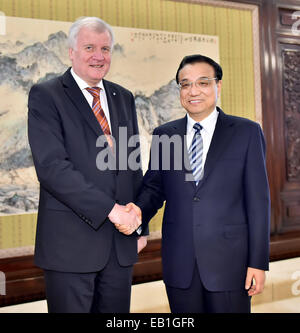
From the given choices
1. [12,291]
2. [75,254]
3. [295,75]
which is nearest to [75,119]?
[75,254]

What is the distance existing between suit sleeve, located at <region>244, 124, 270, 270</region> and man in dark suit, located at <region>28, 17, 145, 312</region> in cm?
47

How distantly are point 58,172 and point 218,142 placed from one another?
666mm

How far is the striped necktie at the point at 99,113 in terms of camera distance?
171 centimetres

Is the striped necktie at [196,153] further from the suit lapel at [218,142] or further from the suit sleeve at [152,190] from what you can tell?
the suit sleeve at [152,190]

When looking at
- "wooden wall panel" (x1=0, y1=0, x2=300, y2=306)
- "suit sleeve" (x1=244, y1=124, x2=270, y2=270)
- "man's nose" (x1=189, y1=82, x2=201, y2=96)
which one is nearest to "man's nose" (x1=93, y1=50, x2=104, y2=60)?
"man's nose" (x1=189, y1=82, x2=201, y2=96)

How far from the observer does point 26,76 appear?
3758 mm

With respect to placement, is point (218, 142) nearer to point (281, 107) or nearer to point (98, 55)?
point (98, 55)

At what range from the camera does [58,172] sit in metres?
1.56

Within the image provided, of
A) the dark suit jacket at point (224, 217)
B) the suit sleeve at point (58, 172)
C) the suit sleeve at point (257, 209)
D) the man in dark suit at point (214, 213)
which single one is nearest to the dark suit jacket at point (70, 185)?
the suit sleeve at point (58, 172)

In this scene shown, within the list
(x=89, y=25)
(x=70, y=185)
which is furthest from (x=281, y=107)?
(x=70, y=185)

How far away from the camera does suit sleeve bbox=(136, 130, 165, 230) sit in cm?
184

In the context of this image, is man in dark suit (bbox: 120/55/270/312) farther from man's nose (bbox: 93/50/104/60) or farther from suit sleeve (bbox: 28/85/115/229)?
man's nose (bbox: 93/50/104/60)

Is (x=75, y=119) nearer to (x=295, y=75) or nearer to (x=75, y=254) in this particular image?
(x=75, y=254)
